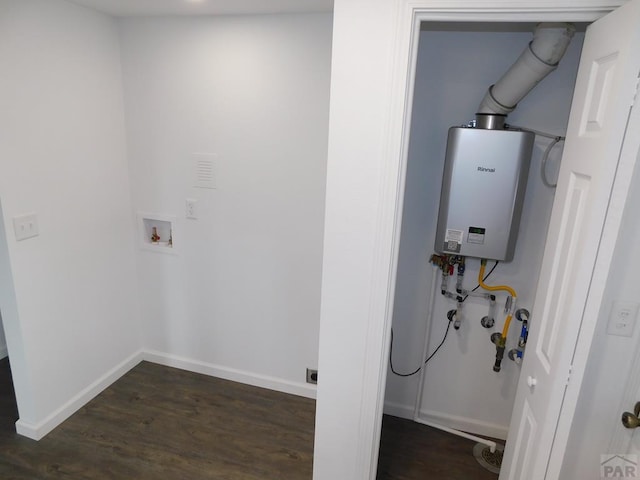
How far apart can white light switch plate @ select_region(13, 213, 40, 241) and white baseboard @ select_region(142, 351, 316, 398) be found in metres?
1.34

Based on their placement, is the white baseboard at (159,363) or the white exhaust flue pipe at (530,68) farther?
the white baseboard at (159,363)

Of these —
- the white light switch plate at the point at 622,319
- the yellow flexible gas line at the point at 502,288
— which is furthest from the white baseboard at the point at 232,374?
the white light switch plate at the point at 622,319

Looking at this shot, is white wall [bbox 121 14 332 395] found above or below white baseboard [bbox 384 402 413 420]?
above

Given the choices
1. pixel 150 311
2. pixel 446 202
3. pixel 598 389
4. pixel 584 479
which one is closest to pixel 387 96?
pixel 446 202

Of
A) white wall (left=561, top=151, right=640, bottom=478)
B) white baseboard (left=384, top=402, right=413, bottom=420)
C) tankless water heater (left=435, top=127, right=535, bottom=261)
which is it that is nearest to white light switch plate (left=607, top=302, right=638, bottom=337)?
white wall (left=561, top=151, right=640, bottom=478)

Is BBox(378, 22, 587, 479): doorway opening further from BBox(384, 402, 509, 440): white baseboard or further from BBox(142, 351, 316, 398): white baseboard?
BBox(142, 351, 316, 398): white baseboard

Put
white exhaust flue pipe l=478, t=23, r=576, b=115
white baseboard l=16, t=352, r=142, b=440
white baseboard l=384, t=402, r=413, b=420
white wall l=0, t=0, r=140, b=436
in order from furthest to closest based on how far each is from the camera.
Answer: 1. white baseboard l=384, t=402, r=413, b=420
2. white baseboard l=16, t=352, r=142, b=440
3. white wall l=0, t=0, r=140, b=436
4. white exhaust flue pipe l=478, t=23, r=576, b=115

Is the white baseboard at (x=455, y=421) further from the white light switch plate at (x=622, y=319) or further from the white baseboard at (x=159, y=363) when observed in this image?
the white light switch plate at (x=622, y=319)

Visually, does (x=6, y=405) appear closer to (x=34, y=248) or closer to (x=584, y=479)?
(x=34, y=248)

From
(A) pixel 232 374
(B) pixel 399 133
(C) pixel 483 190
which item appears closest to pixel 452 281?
(C) pixel 483 190

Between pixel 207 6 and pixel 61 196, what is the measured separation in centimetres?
133

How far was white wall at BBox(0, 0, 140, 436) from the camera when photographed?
6.63ft

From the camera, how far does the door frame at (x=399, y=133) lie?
1206 millimetres

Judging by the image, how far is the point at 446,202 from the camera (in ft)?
6.64
